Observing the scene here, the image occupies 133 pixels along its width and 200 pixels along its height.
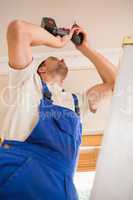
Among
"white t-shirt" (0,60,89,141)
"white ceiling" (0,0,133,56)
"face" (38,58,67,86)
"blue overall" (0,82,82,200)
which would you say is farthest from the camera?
"white ceiling" (0,0,133,56)

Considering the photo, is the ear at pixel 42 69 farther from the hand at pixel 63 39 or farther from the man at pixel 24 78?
the hand at pixel 63 39

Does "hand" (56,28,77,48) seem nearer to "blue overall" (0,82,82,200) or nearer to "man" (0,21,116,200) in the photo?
"man" (0,21,116,200)

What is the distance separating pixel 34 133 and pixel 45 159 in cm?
10

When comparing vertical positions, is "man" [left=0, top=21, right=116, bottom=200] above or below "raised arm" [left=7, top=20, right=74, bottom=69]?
below

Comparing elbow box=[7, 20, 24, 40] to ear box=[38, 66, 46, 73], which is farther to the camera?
ear box=[38, 66, 46, 73]

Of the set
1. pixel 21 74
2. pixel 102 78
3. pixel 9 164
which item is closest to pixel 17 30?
pixel 21 74

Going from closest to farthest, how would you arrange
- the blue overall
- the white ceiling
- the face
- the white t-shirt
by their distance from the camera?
1. the blue overall
2. the white t-shirt
3. the face
4. the white ceiling

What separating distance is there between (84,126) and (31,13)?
0.60 metres

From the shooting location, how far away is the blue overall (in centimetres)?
94

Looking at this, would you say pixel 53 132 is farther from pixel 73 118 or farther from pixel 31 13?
pixel 31 13

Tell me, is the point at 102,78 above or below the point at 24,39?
below

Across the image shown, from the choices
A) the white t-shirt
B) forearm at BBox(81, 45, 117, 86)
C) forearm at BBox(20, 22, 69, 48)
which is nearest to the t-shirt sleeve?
the white t-shirt

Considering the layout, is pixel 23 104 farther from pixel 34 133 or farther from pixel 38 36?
pixel 38 36

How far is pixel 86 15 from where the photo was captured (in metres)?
1.52
